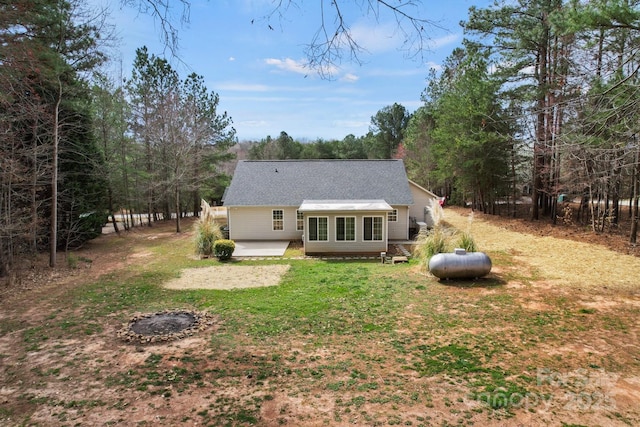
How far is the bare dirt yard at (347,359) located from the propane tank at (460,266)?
13.5 inches

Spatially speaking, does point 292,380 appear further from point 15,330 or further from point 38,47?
point 38,47

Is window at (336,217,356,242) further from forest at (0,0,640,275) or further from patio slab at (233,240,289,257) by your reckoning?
forest at (0,0,640,275)

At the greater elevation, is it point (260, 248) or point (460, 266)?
point (460, 266)

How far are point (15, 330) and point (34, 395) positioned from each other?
3186 mm

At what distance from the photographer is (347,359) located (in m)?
6.13

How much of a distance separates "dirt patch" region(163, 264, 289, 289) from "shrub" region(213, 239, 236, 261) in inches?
40.7

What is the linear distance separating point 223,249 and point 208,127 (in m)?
14.4

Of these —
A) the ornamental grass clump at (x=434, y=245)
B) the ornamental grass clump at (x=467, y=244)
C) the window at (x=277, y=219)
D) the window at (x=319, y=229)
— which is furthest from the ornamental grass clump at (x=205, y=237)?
the ornamental grass clump at (x=467, y=244)

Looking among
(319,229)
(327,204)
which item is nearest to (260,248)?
(319,229)

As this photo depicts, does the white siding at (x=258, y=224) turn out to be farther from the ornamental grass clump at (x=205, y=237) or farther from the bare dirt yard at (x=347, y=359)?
the bare dirt yard at (x=347, y=359)

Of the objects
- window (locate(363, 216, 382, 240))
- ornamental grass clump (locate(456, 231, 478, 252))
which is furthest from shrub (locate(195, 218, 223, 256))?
ornamental grass clump (locate(456, 231, 478, 252))

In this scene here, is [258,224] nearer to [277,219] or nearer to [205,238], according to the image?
[277,219]

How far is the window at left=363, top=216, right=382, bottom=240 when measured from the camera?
15.4m

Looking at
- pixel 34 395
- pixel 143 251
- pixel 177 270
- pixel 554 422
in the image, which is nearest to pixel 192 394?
pixel 34 395
